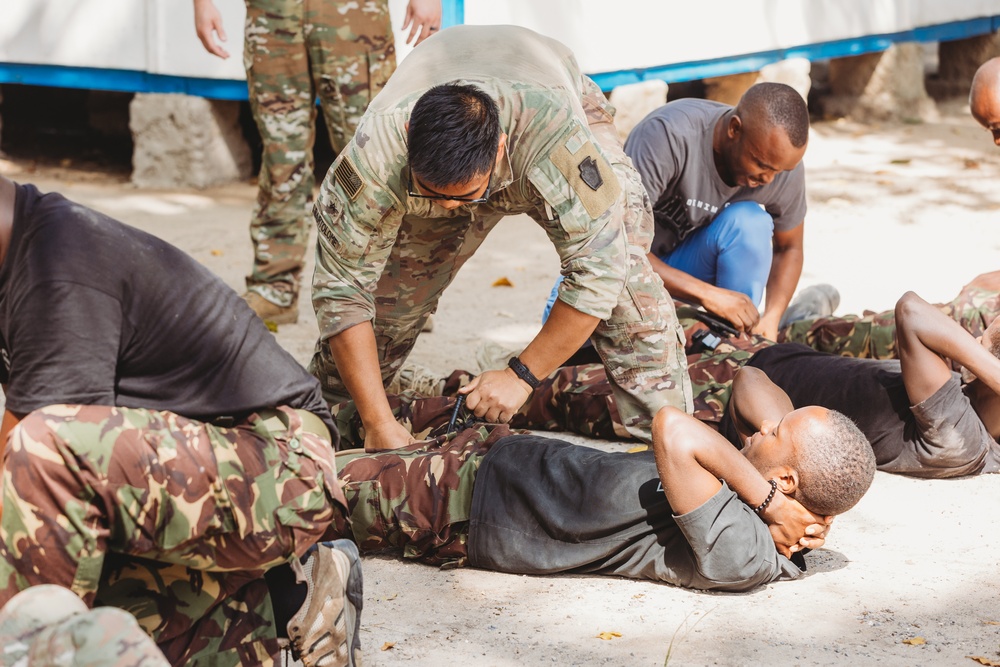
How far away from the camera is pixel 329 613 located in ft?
7.11

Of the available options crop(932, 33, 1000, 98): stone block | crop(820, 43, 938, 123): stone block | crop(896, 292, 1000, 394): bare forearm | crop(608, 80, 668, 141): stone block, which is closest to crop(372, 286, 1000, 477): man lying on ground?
crop(896, 292, 1000, 394): bare forearm

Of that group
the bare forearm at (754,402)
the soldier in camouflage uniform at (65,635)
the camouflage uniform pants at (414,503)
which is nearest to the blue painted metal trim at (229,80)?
the bare forearm at (754,402)

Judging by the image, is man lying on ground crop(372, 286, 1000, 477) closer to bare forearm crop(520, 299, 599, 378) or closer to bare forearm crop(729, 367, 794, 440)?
bare forearm crop(729, 367, 794, 440)

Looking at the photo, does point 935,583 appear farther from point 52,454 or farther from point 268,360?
point 52,454

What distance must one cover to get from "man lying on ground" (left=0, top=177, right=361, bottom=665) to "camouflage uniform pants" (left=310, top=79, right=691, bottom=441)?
1126 mm

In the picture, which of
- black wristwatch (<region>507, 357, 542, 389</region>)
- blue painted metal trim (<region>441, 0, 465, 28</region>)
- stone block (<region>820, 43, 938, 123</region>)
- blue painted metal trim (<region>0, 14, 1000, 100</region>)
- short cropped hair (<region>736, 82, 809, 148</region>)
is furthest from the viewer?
stone block (<region>820, 43, 938, 123</region>)

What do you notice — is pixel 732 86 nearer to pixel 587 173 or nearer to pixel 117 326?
pixel 587 173

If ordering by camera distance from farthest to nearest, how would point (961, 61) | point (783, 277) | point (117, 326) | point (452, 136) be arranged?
point (961, 61)
point (783, 277)
point (452, 136)
point (117, 326)

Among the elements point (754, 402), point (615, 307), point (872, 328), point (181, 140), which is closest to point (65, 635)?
point (615, 307)

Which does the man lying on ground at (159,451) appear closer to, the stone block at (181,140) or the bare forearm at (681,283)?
the bare forearm at (681,283)

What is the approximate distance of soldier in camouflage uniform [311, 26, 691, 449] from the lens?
2613 mm

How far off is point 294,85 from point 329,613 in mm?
2685

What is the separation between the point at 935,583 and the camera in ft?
8.85

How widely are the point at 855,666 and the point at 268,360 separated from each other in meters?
1.32
